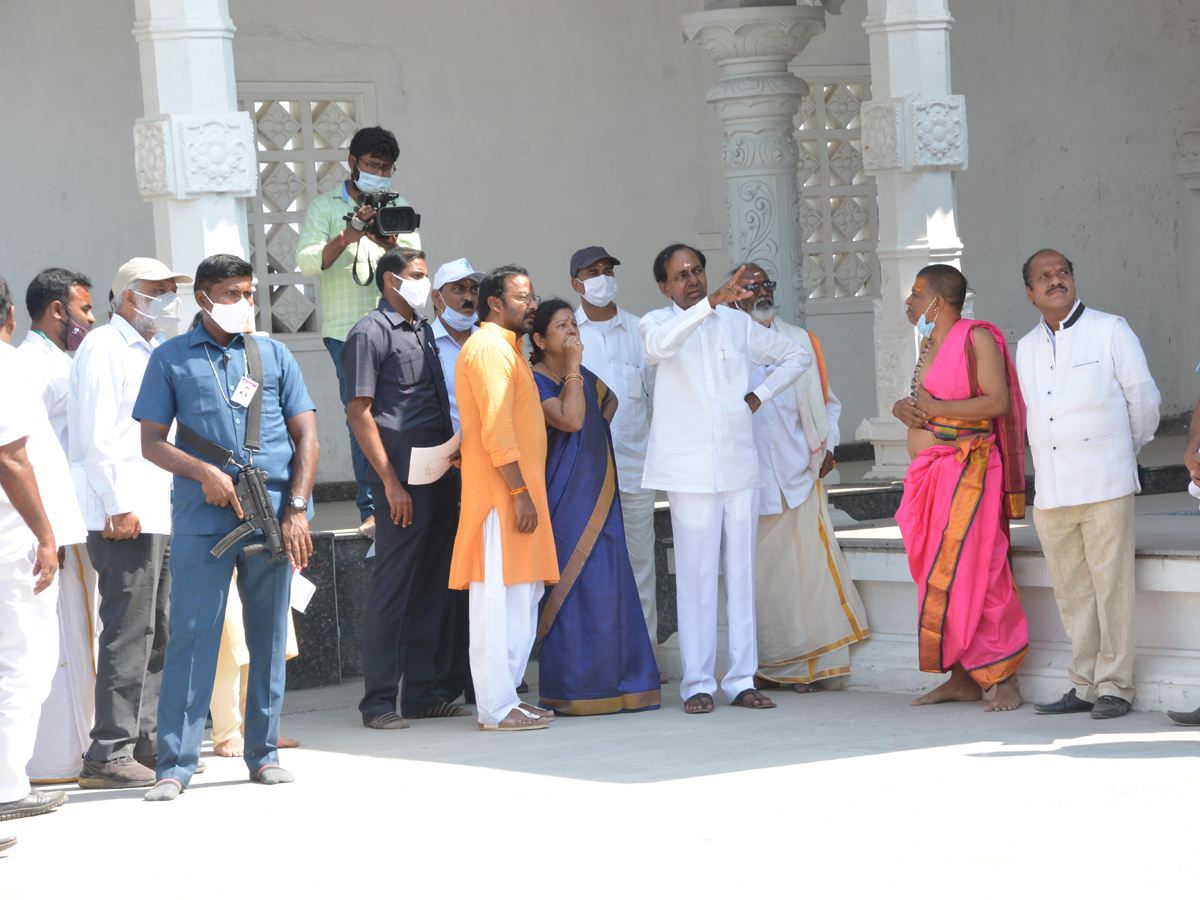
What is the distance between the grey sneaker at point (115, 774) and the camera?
18.0 feet

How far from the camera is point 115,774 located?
5.50 meters

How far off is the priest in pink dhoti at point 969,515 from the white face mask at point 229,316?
2564 millimetres

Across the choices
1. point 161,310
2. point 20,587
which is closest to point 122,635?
point 20,587

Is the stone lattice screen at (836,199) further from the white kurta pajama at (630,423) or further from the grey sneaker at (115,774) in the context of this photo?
the grey sneaker at (115,774)

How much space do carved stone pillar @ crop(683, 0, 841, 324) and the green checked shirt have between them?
228 centimetres

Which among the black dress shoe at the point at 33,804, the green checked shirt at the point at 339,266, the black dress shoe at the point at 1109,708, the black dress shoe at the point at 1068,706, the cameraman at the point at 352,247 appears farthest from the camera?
the green checked shirt at the point at 339,266

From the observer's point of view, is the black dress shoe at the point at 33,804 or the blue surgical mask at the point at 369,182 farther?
the blue surgical mask at the point at 369,182

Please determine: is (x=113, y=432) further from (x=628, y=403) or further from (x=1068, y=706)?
(x=1068, y=706)

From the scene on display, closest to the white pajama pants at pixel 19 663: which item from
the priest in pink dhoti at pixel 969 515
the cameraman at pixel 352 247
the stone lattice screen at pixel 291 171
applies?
the cameraman at pixel 352 247

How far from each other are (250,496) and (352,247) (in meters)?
2.35

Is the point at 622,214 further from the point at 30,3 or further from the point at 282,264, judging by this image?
the point at 30,3

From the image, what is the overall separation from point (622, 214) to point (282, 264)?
2.30 m

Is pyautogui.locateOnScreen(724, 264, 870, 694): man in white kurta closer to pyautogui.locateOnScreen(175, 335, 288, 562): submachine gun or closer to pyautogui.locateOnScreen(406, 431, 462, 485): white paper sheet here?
pyautogui.locateOnScreen(406, 431, 462, 485): white paper sheet

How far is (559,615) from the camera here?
254 inches
